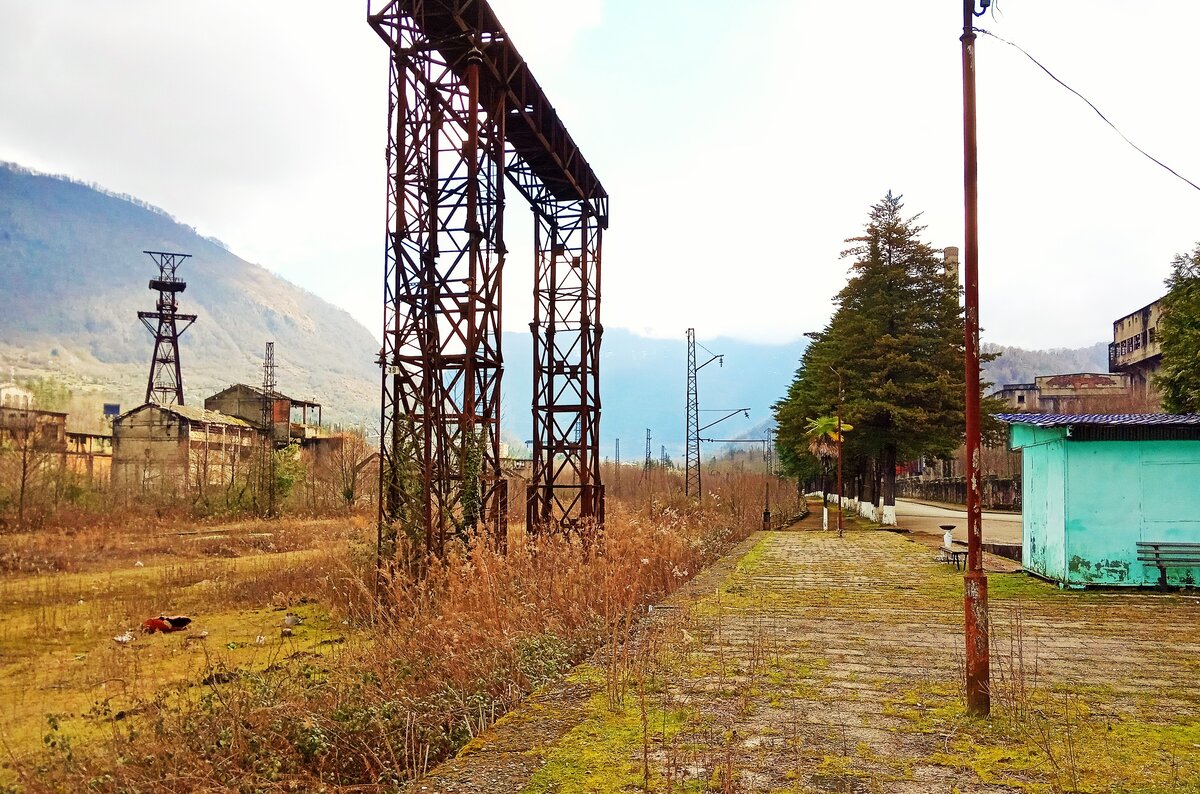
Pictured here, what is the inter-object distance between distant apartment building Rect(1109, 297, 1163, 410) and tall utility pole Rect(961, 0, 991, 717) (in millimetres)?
55229

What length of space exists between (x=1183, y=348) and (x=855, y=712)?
20.7m

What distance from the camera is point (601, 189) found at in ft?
62.1

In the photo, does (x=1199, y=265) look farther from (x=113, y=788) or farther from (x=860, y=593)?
(x=113, y=788)

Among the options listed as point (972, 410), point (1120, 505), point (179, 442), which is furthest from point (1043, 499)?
point (179, 442)

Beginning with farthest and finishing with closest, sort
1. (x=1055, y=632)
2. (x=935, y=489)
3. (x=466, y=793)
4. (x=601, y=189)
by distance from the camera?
1. (x=935, y=489)
2. (x=601, y=189)
3. (x=1055, y=632)
4. (x=466, y=793)

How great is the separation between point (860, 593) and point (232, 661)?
8388mm

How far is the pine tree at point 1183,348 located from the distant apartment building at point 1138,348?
33.0 meters

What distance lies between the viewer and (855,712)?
529 centimetres

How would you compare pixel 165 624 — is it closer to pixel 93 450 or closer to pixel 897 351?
pixel 897 351

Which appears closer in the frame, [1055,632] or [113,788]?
[113,788]

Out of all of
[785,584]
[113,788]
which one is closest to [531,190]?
[785,584]

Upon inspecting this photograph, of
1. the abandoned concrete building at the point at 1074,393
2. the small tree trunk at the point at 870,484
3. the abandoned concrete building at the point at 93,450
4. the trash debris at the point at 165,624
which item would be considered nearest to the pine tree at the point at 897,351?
the small tree trunk at the point at 870,484

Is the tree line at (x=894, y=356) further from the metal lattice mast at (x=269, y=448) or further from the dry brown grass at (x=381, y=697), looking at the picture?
the metal lattice mast at (x=269, y=448)

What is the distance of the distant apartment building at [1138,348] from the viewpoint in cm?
5397
